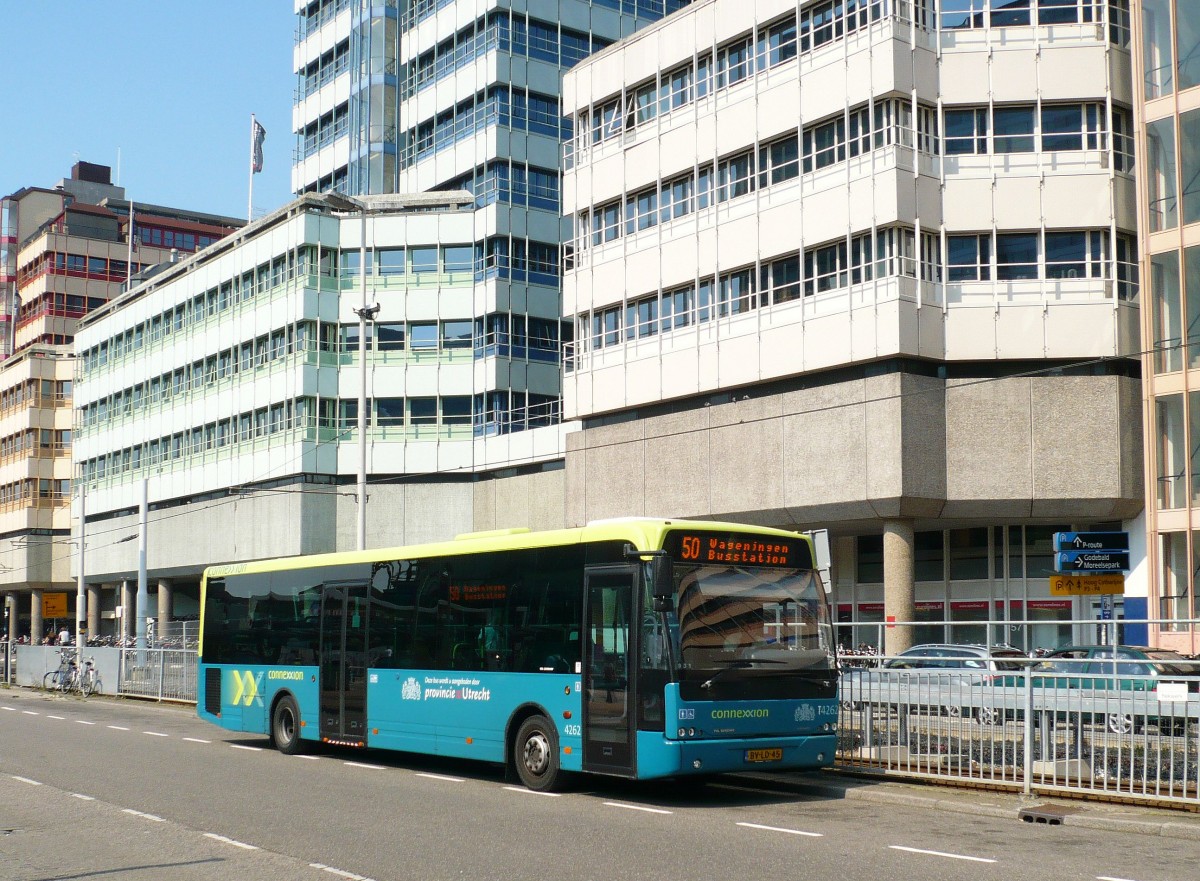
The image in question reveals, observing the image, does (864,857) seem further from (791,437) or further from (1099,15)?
(1099,15)

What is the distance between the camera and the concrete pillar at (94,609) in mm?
80562

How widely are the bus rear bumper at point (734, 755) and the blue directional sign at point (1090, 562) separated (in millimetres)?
14537

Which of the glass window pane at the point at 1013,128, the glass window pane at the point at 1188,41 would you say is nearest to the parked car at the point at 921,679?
the glass window pane at the point at 1188,41

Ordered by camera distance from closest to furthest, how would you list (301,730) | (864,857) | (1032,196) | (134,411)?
(864,857)
(301,730)
(1032,196)
(134,411)

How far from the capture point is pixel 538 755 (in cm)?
1617

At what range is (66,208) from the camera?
108m

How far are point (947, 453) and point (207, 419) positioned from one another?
4062 centimetres

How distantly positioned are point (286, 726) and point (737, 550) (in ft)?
31.3

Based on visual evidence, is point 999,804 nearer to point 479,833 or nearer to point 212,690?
point 479,833

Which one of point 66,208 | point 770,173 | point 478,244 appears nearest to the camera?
point 770,173

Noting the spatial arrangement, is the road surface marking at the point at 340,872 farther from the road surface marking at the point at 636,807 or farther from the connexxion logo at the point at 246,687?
the connexxion logo at the point at 246,687

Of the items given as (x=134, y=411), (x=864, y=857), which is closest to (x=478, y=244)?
(x=134, y=411)

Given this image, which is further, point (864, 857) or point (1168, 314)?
point (1168, 314)

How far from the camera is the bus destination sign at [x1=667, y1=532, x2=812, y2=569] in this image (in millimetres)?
15039
